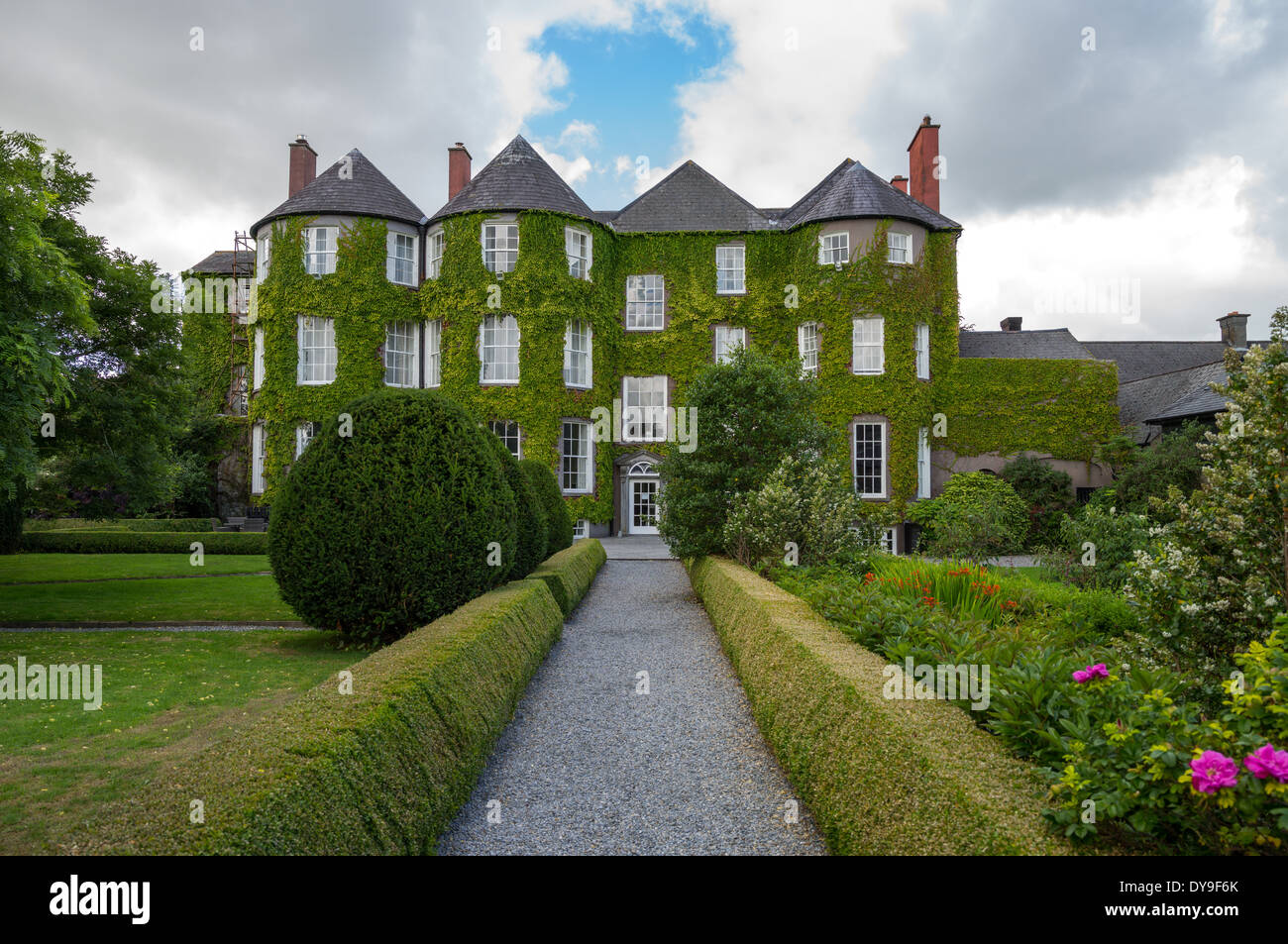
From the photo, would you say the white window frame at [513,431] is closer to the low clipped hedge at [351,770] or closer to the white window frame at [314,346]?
the white window frame at [314,346]

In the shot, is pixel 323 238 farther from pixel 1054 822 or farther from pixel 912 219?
pixel 1054 822

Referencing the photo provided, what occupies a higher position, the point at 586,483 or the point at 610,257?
the point at 610,257

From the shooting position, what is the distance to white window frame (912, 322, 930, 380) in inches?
961

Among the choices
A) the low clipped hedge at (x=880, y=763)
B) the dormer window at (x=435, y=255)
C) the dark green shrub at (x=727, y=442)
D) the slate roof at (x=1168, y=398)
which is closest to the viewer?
the low clipped hedge at (x=880, y=763)

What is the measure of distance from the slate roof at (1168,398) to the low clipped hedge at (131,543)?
88.9 ft

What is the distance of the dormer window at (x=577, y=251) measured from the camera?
24.7 meters

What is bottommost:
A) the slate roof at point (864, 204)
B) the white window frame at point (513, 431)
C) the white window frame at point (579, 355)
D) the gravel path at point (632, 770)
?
the gravel path at point (632, 770)

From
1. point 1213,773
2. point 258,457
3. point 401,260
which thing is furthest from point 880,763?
point 258,457

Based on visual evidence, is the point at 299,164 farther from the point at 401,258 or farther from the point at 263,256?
the point at 401,258

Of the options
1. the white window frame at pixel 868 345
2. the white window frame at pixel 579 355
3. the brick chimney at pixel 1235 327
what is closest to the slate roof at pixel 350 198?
the white window frame at pixel 579 355

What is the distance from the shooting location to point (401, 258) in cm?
2545

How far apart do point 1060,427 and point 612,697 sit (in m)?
22.8
